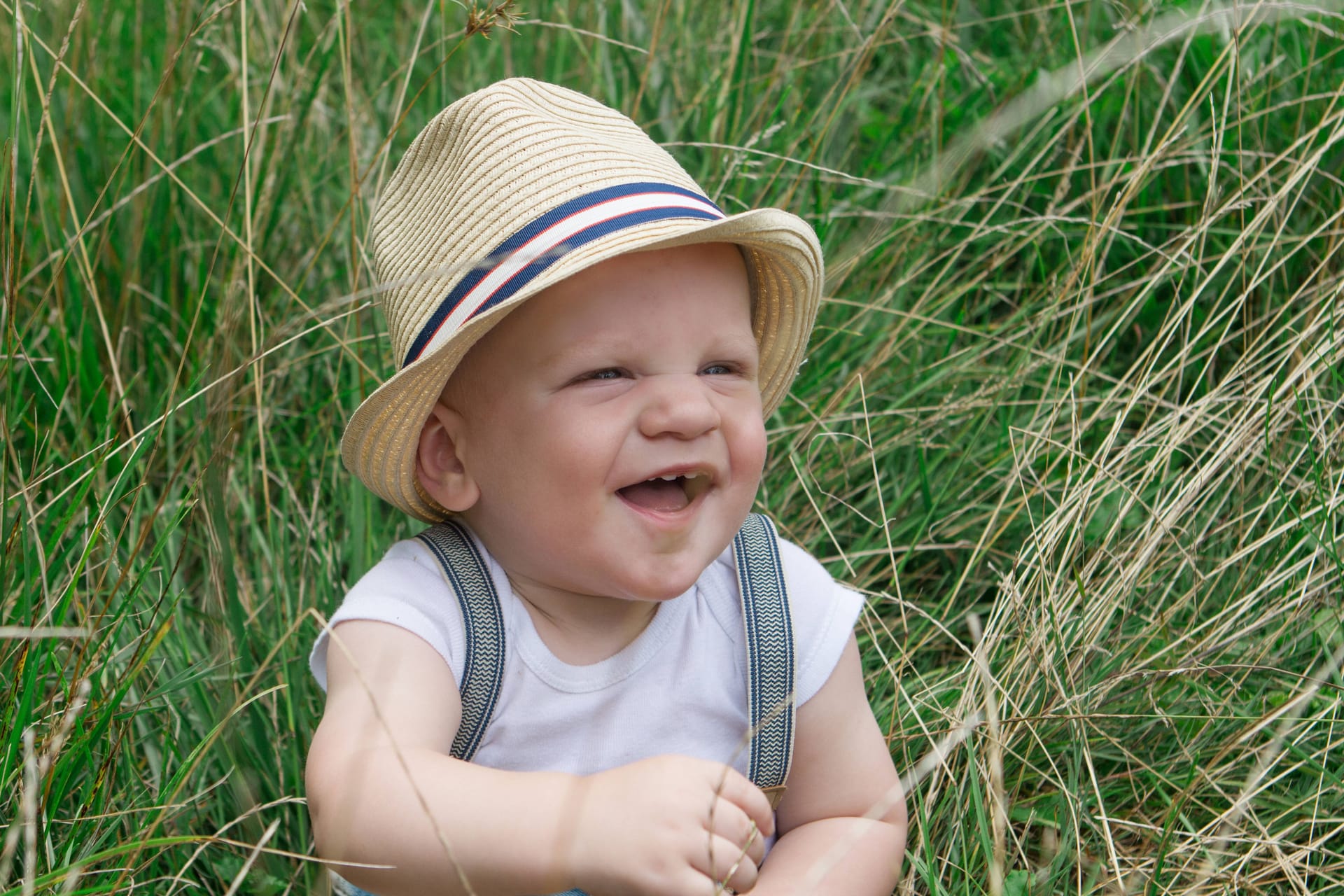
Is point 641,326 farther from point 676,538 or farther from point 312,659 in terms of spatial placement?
point 312,659

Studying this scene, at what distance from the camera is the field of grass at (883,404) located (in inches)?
67.3

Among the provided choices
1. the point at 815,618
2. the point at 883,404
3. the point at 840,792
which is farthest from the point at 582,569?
the point at 883,404

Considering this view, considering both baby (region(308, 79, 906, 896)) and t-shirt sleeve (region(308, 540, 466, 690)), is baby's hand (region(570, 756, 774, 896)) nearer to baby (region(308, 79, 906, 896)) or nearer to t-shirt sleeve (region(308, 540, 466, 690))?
baby (region(308, 79, 906, 896))

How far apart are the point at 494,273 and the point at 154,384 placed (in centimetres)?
127

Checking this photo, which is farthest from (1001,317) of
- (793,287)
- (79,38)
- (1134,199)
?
(79,38)

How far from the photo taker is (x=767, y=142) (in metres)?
2.66

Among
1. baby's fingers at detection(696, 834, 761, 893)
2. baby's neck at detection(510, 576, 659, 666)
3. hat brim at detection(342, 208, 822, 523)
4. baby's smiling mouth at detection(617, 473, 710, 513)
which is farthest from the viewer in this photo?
baby's neck at detection(510, 576, 659, 666)

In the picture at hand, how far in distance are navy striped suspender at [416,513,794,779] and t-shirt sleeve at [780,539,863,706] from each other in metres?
0.02

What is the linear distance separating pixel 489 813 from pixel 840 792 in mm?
540

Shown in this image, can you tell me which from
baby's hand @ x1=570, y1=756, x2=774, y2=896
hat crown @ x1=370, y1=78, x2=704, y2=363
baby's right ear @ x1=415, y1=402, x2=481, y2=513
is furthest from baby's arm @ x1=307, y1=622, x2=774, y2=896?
hat crown @ x1=370, y1=78, x2=704, y2=363

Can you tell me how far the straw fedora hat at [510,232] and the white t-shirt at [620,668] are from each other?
6.6 inches

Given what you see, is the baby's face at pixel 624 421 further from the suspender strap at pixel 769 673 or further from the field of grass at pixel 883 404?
the field of grass at pixel 883 404

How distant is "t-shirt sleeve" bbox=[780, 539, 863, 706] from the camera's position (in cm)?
172

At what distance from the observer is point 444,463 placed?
66.5 inches
